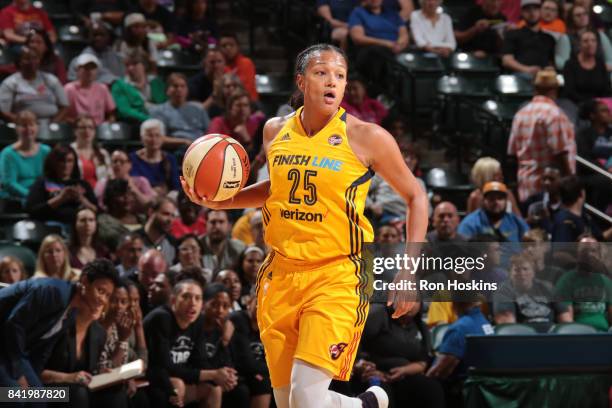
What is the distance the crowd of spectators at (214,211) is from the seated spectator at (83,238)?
17mm

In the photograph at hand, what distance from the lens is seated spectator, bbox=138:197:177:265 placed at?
361 inches

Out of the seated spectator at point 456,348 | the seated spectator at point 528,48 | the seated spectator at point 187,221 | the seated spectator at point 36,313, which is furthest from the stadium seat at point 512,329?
the seated spectator at point 528,48

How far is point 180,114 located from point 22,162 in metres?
1.99

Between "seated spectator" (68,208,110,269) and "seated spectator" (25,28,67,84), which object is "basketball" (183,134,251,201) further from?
"seated spectator" (25,28,67,84)

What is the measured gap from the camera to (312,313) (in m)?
4.97

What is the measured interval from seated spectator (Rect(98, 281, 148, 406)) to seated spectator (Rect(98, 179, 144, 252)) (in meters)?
1.51

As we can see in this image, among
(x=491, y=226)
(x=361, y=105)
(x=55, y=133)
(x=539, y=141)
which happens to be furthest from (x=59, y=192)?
(x=539, y=141)

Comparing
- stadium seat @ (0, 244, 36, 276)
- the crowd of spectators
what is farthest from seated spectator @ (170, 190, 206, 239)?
stadium seat @ (0, 244, 36, 276)

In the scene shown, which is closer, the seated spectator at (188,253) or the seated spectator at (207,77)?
the seated spectator at (188,253)

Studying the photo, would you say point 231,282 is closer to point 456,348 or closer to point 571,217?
point 456,348

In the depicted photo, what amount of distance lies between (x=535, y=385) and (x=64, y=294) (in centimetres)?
316

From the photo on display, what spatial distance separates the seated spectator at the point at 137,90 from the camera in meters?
11.4

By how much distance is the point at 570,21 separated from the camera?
13.3 metres

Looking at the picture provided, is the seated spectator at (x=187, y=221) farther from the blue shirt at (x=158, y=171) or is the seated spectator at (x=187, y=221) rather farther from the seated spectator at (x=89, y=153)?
the seated spectator at (x=89, y=153)
